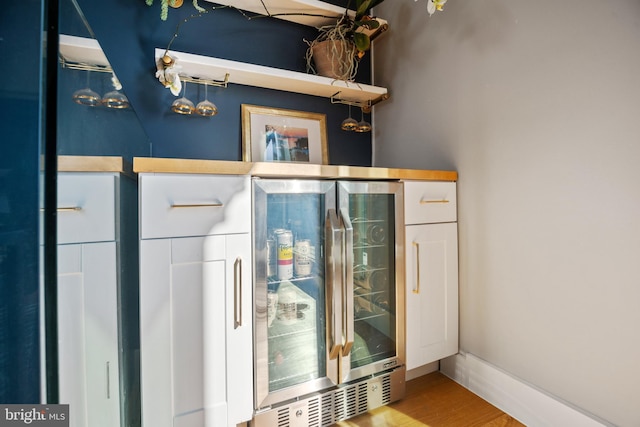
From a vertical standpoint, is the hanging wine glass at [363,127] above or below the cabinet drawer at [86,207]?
above

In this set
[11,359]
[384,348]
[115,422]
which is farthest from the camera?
[384,348]

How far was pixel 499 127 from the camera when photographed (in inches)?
53.4

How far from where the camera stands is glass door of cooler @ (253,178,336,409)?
1.23 meters

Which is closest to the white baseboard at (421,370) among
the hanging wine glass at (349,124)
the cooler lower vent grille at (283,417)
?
the cooler lower vent grille at (283,417)

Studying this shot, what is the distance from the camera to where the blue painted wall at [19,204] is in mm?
371

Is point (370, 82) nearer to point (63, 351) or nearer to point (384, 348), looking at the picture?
point (384, 348)

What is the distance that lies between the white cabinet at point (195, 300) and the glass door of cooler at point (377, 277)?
0.53 m

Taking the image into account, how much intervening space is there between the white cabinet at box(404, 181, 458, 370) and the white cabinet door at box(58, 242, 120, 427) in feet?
3.85

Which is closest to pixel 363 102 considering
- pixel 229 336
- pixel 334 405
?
pixel 229 336

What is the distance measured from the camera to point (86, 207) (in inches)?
24.5

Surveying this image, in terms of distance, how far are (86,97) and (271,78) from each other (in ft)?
3.99

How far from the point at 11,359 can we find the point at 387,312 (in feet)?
4.41

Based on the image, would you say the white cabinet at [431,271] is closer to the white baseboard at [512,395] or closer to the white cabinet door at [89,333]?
the white baseboard at [512,395]

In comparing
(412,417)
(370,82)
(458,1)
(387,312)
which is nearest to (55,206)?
(387,312)
